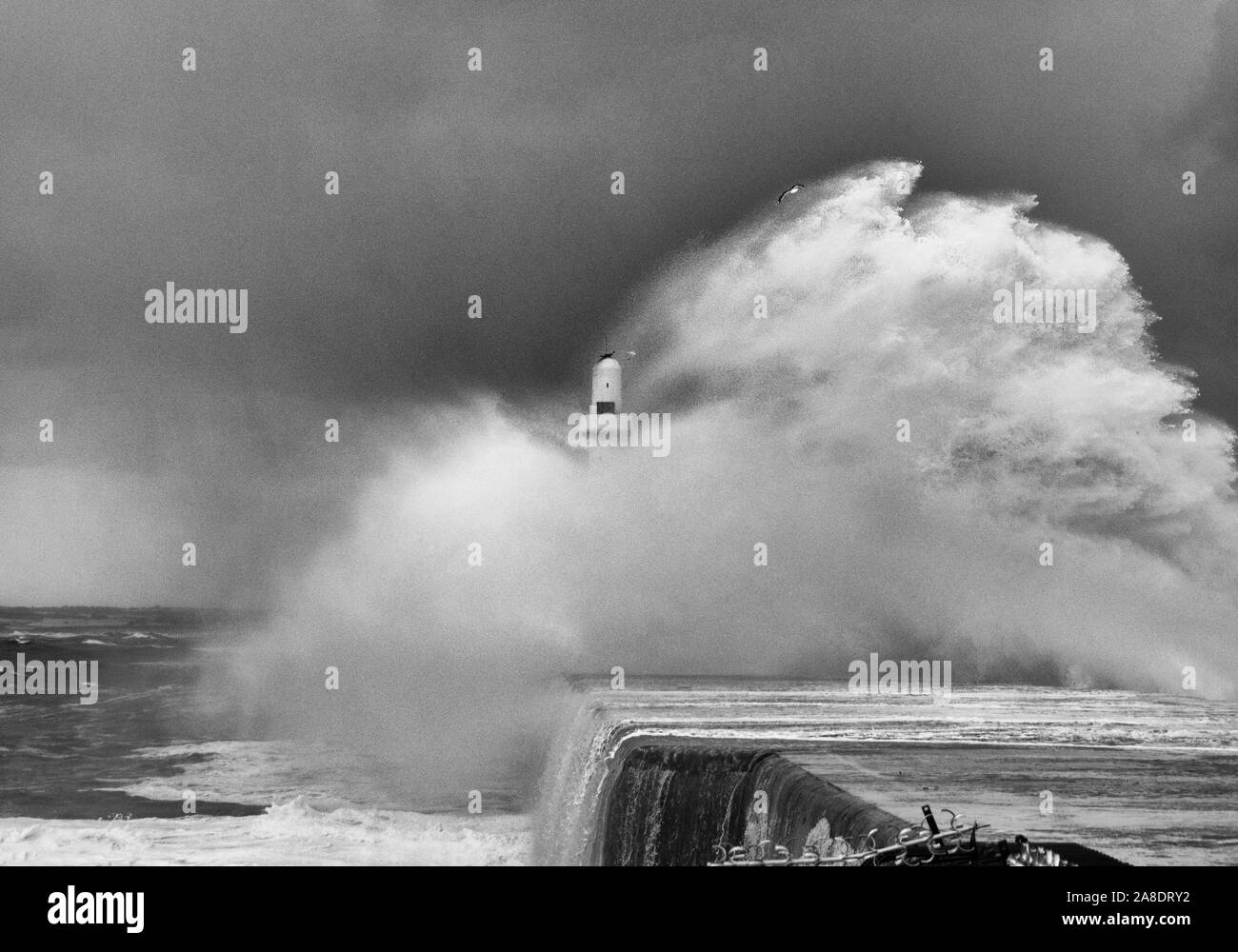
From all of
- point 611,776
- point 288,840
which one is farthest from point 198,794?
point 611,776

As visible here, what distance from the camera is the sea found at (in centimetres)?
1470

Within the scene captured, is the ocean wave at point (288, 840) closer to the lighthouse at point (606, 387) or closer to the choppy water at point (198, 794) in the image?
the choppy water at point (198, 794)

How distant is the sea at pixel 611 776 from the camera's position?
14.7m

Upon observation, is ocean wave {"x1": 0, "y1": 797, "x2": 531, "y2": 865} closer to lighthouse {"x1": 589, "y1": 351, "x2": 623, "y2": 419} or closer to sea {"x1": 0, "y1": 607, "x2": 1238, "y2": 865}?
sea {"x1": 0, "y1": 607, "x2": 1238, "y2": 865}

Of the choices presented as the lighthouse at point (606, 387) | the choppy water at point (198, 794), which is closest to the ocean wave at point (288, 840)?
the choppy water at point (198, 794)

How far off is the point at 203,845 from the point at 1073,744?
19162 millimetres
